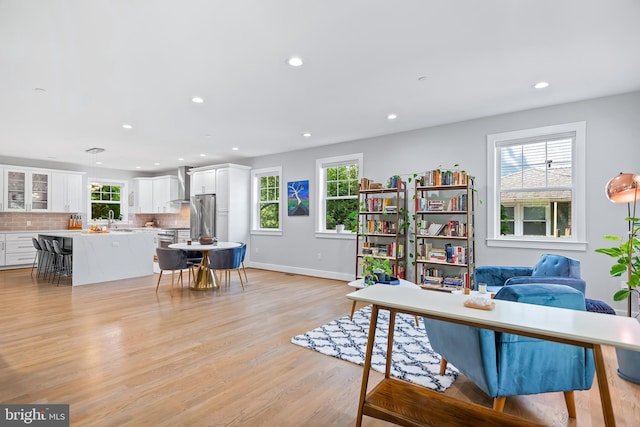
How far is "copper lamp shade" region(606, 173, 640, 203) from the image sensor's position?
2926 millimetres

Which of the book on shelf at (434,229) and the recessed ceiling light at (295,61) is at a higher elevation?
the recessed ceiling light at (295,61)

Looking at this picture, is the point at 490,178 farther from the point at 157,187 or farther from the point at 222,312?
→ the point at 157,187

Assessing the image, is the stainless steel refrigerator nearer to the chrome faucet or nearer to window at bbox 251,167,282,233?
window at bbox 251,167,282,233

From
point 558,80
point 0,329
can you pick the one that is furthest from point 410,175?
point 0,329

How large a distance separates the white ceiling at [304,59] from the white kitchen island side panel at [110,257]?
2.00m

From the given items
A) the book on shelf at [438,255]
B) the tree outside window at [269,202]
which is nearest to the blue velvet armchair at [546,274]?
the book on shelf at [438,255]

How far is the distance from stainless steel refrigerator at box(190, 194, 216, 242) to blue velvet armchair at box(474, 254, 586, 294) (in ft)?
19.5

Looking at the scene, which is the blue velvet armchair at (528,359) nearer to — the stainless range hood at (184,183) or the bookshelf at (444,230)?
the bookshelf at (444,230)

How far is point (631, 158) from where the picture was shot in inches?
152

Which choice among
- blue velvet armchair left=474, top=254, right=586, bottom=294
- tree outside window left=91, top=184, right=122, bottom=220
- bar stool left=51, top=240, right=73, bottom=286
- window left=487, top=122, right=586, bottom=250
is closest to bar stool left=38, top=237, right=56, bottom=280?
bar stool left=51, top=240, right=73, bottom=286

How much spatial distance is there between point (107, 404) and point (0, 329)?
8.00ft

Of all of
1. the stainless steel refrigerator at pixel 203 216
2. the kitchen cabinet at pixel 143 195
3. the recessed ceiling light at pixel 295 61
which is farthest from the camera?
the kitchen cabinet at pixel 143 195

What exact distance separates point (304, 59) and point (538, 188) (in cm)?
352

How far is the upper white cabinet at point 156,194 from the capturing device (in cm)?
953
